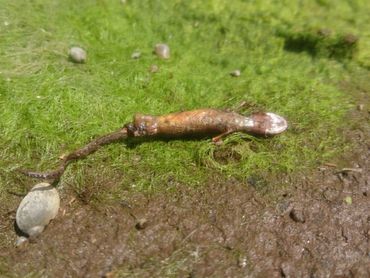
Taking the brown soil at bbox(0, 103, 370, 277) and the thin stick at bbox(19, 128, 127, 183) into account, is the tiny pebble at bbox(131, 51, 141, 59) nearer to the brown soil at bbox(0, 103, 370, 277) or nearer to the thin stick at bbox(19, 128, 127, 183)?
the thin stick at bbox(19, 128, 127, 183)

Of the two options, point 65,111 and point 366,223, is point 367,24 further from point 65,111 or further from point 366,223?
point 65,111

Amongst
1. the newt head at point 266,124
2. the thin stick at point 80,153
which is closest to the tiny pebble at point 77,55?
the thin stick at point 80,153

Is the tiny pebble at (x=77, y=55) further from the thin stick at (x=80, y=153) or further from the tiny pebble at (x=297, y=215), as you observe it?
the tiny pebble at (x=297, y=215)

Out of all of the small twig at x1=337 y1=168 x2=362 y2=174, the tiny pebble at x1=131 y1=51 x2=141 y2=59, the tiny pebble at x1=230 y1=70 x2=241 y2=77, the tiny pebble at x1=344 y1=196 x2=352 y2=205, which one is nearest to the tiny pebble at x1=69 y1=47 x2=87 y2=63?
the tiny pebble at x1=131 y1=51 x2=141 y2=59

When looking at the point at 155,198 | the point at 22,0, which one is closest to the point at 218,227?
the point at 155,198

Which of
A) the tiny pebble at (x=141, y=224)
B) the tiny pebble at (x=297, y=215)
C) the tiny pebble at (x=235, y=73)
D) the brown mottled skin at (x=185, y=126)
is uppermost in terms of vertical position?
the tiny pebble at (x=235, y=73)
